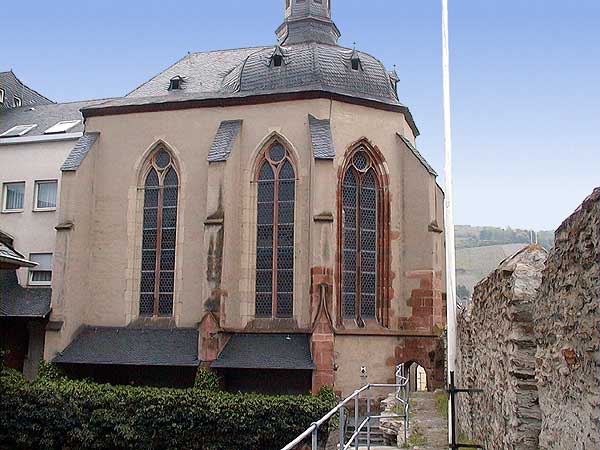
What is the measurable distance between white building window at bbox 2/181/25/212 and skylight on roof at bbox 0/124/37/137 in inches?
86.8

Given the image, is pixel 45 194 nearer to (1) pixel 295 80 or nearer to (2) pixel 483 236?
(1) pixel 295 80

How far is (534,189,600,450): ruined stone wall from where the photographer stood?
153 inches

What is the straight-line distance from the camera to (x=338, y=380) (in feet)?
66.7

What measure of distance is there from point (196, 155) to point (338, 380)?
8255 mm

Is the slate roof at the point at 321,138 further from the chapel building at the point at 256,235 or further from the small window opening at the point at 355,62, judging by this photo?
the small window opening at the point at 355,62

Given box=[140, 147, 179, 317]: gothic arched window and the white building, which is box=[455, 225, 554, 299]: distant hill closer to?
box=[140, 147, 179, 317]: gothic arched window

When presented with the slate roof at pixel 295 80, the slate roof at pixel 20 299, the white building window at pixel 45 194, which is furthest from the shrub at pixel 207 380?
the white building window at pixel 45 194

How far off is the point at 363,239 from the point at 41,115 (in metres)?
16.0

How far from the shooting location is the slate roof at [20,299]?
861 inches

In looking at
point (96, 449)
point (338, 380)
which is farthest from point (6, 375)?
point (338, 380)

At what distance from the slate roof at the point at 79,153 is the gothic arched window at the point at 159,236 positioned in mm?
2075

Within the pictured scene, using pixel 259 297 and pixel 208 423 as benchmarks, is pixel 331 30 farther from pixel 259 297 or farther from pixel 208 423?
pixel 208 423

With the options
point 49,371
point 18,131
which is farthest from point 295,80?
point 18,131

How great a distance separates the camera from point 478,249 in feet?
236
